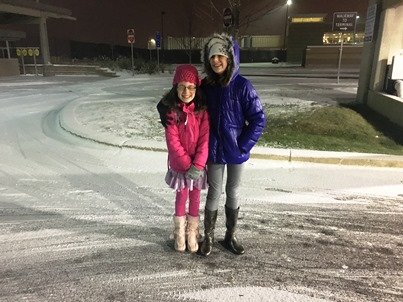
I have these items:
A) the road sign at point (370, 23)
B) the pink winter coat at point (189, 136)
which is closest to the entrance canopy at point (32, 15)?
the road sign at point (370, 23)

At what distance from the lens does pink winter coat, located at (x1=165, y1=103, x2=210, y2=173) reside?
8.98ft

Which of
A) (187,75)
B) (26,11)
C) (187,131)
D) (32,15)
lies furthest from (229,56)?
(32,15)

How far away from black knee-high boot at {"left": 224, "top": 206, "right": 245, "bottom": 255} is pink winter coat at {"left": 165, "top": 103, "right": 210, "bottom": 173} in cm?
60

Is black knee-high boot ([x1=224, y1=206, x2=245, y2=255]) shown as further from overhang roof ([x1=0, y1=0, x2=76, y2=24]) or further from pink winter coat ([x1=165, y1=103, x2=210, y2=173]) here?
overhang roof ([x1=0, y1=0, x2=76, y2=24])

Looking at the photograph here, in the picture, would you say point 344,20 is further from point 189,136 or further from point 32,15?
point 32,15

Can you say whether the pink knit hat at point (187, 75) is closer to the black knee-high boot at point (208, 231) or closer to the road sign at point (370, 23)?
the black knee-high boot at point (208, 231)

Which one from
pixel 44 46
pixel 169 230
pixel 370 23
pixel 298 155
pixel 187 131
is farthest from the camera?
pixel 44 46

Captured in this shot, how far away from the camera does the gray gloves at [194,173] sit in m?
2.77

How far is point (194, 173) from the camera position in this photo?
2.78 m

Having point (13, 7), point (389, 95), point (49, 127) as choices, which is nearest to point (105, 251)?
point (49, 127)

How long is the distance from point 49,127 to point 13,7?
15.9 metres

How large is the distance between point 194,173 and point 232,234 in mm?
767

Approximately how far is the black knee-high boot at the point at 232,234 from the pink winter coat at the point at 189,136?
603mm

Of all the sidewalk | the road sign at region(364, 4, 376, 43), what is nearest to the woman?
the sidewalk
